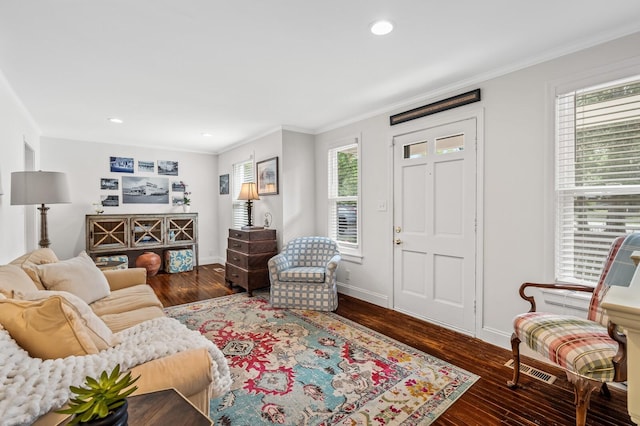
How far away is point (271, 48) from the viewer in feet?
7.69

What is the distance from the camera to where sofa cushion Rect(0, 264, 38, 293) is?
5.34ft

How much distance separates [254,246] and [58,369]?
3.26 m

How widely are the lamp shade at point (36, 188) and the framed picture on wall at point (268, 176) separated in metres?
2.48

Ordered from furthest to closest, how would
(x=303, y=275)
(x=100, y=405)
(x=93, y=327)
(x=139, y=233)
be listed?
(x=139, y=233), (x=303, y=275), (x=93, y=327), (x=100, y=405)

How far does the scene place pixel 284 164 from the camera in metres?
4.52

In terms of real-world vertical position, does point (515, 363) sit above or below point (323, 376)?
above

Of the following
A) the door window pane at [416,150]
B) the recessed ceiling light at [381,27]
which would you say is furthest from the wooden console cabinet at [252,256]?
the recessed ceiling light at [381,27]

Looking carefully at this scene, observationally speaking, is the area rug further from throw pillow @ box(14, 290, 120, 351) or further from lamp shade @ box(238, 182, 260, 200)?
lamp shade @ box(238, 182, 260, 200)

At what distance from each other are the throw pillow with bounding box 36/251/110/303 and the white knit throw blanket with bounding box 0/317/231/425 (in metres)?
1.08

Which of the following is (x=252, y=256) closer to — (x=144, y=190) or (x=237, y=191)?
(x=237, y=191)

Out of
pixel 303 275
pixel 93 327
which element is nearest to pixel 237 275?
pixel 303 275

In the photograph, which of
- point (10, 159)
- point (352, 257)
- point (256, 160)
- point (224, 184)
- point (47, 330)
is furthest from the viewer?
point (224, 184)

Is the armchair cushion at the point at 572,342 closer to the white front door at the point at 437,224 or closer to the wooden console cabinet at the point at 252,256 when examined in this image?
the white front door at the point at 437,224

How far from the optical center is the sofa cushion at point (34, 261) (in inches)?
84.0
